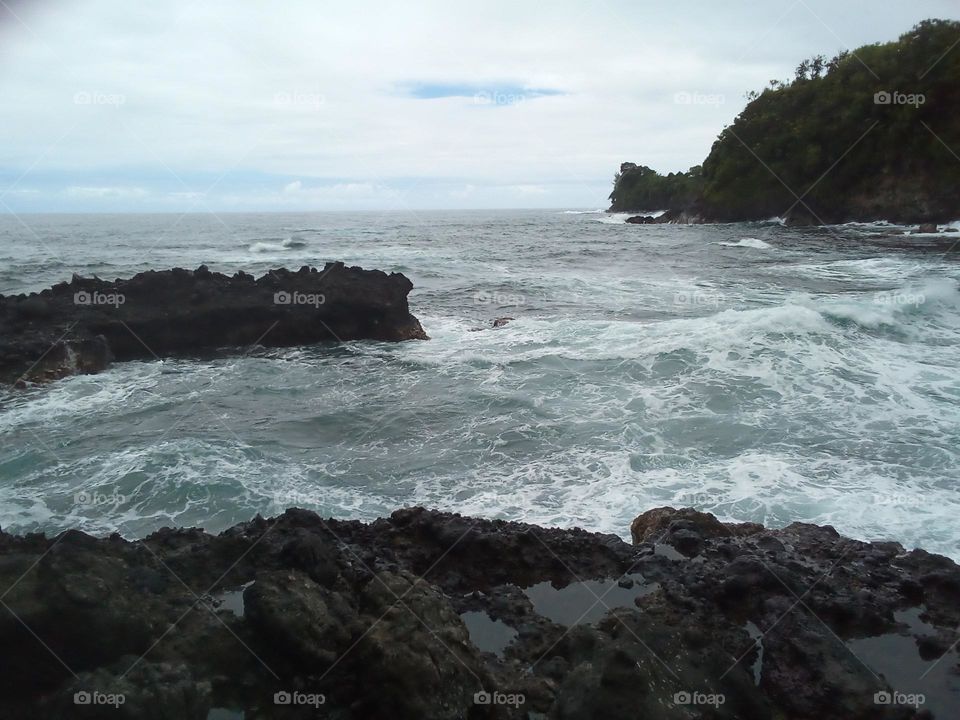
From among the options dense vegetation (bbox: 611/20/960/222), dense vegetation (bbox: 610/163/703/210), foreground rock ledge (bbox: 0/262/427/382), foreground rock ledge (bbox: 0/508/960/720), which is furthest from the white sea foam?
dense vegetation (bbox: 610/163/703/210)

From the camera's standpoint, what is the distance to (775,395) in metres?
11.3

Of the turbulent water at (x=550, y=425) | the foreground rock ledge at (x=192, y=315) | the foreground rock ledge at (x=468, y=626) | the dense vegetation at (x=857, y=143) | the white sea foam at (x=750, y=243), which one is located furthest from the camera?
the dense vegetation at (x=857, y=143)

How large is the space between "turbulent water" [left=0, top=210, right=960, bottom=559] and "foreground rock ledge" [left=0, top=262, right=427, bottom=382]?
0.72m

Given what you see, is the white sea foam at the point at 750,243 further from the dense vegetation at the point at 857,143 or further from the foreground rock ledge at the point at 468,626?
the foreground rock ledge at the point at 468,626

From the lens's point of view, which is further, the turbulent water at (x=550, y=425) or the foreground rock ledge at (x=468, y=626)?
the turbulent water at (x=550, y=425)

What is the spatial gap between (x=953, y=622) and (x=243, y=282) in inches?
601

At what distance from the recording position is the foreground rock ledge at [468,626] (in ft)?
12.8

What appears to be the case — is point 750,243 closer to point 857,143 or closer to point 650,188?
point 857,143

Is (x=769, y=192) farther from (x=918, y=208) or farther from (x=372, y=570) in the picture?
(x=372, y=570)

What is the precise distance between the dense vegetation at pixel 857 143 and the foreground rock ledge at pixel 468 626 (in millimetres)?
51936

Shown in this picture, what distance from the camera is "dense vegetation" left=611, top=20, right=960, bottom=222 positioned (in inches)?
1939

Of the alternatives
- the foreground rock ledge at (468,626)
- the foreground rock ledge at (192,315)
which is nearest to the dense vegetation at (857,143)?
the foreground rock ledge at (192,315)

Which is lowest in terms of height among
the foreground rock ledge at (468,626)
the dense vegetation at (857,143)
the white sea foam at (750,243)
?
the foreground rock ledge at (468,626)

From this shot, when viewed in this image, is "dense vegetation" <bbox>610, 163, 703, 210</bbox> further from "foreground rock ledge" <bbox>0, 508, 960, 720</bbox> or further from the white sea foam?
"foreground rock ledge" <bbox>0, 508, 960, 720</bbox>
